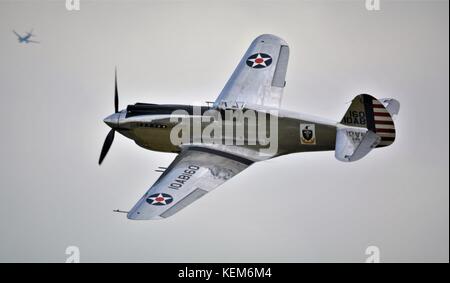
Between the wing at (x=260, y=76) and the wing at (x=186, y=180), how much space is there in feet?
4.91

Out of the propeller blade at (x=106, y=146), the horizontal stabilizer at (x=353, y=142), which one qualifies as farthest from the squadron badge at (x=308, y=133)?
the propeller blade at (x=106, y=146)

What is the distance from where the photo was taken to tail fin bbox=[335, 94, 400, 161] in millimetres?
17562

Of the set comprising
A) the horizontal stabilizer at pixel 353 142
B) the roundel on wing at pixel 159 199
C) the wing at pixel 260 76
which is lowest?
the roundel on wing at pixel 159 199

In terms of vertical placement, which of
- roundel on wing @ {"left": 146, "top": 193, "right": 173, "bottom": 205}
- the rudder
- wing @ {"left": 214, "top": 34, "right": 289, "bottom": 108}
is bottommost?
roundel on wing @ {"left": 146, "top": 193, "right": 173, "bottom": 205}

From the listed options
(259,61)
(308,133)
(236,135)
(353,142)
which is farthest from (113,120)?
(353,142)

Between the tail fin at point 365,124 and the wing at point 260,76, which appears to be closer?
the tail fin at point 365,124

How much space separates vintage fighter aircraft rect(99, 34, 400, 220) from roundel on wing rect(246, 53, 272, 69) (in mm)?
159

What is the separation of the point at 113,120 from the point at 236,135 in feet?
10.2

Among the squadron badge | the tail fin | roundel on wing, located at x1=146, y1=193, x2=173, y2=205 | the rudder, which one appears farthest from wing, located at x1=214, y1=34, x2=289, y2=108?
roundel on wing, located at x1=146, y1=193, x2=173, y2=205

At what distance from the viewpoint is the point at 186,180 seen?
1720 centimetres

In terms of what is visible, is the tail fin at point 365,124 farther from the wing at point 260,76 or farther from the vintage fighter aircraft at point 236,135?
the wing at point 260,76

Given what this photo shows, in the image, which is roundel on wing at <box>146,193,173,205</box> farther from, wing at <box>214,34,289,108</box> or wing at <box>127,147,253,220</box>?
wing at <box>214,34,289,108</box>

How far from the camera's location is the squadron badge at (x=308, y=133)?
18141mm

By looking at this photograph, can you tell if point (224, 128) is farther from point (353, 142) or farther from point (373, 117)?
point (373, 117)
